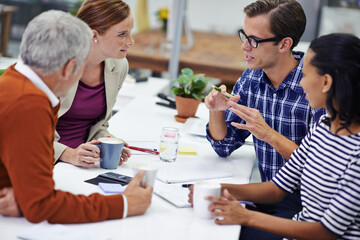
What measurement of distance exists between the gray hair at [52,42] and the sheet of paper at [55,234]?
399mm

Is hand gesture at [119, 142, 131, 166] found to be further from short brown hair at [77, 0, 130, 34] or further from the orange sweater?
short brown hair at [77, 0, 130, 34]

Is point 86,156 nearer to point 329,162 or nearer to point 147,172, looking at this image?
point 147,172

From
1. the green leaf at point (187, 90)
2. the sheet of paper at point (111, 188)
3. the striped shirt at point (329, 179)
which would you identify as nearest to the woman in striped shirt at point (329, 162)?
the striped shirt at point (329, 179)

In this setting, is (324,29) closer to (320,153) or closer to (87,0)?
(87,0)

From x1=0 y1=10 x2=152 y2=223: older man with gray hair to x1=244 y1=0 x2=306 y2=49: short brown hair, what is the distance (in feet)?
3.09

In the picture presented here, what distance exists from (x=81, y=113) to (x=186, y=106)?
58 cm

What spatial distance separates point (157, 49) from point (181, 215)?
4.13m

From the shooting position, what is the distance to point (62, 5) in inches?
245

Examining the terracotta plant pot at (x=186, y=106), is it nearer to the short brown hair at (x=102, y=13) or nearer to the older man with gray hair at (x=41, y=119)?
the short brown hair at (x=102, y=13)

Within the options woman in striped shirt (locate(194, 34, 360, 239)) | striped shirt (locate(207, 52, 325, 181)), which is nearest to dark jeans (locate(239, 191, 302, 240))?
striped shirt (locate(207, 52, 325, 181))

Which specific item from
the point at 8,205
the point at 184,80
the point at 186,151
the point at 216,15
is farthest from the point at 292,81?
the point at 216,15

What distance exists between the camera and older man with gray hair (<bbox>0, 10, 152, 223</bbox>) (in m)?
1.22

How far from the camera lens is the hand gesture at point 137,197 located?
136 cm

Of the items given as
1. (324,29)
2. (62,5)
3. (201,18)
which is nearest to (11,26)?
(62,5)
